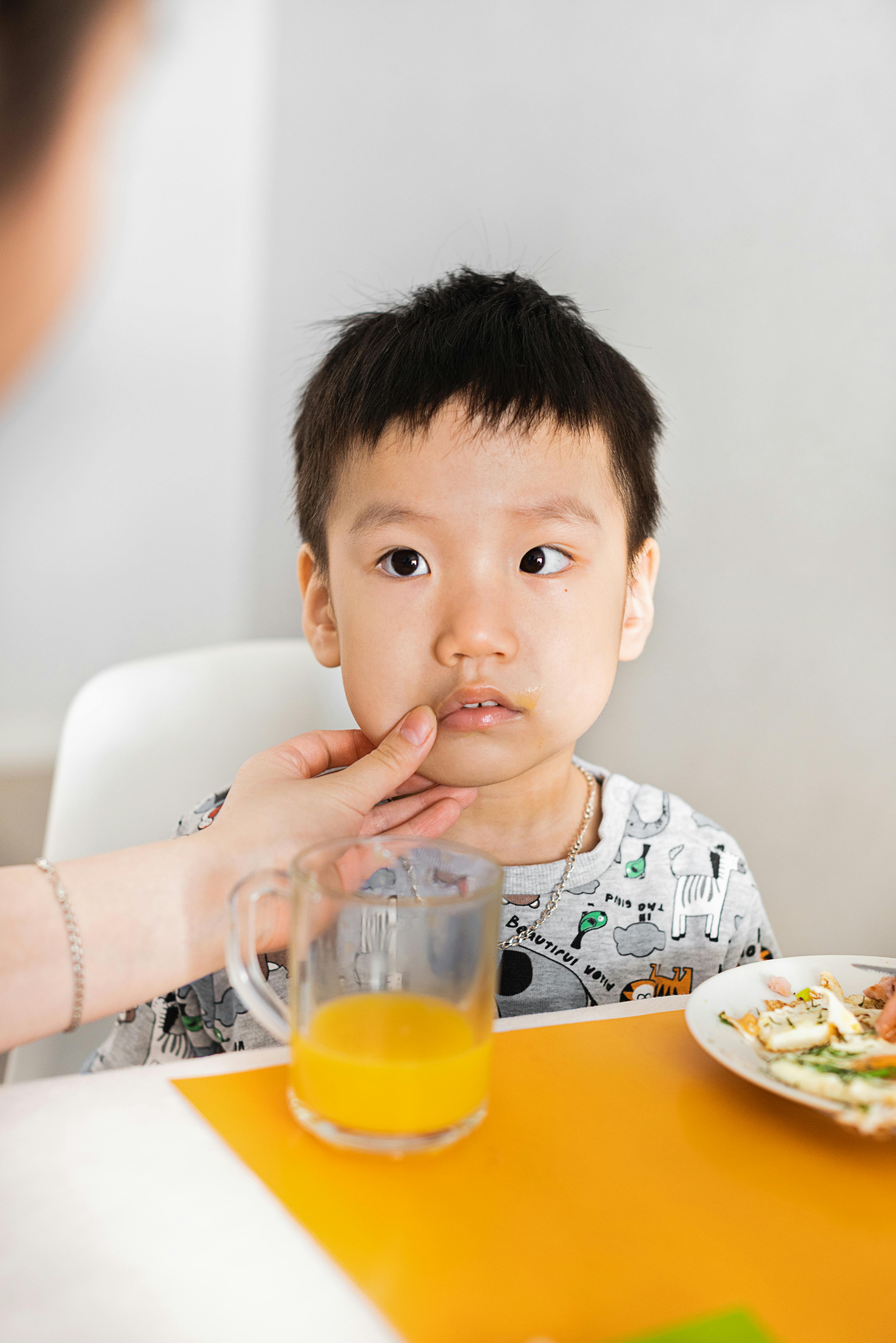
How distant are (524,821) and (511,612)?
0.82ft

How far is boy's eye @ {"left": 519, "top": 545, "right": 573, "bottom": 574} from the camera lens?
2.78ft

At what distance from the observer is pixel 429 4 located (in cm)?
181

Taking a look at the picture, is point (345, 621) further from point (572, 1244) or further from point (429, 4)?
point (429, 4)

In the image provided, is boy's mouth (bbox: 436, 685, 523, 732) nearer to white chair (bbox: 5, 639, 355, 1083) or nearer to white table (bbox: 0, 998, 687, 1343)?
white chair (bbox: 5, 639, 355, 1083)

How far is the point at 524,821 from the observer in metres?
0.97

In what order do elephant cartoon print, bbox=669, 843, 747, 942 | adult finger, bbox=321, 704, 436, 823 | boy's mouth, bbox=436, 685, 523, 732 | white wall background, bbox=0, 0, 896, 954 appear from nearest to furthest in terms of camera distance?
adult finger, bbox=321, 704, 436, 823 < boy's mouth, bbox=436, 685, 523, 732 < elephant cartoon print, bbox=669, 843, 747, 942 < white wall background, bbox=0, 0, 896, 954

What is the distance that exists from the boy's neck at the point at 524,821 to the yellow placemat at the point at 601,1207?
0.43 m

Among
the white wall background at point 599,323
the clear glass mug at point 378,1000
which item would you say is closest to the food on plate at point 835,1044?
the clear glass mug at point 378,1000

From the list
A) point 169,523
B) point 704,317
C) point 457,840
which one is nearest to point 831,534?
point 704,317

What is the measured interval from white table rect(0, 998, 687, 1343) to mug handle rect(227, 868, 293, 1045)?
0.18 ft

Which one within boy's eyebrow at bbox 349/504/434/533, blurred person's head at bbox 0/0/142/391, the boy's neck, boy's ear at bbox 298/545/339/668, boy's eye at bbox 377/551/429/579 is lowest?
the boy's neck

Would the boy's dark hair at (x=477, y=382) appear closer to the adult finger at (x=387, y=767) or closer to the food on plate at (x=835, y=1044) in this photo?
the adult finger at (x=387, y=767)

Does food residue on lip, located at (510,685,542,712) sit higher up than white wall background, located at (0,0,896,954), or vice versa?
white wall background, located at (0,0,896,954)

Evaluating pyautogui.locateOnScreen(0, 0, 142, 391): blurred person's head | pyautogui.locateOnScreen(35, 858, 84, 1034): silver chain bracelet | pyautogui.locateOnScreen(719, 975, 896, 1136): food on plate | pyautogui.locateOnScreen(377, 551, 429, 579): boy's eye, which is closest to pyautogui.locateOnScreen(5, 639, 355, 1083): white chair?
pyautogui.locateOnScreen(377, 551, 429, 579): boy's eye
